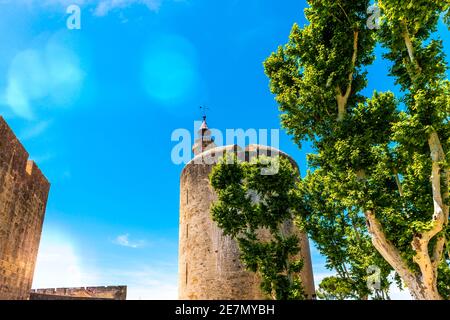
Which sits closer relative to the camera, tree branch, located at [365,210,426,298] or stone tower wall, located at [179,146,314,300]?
tree branch, located at [365,210,426,298]

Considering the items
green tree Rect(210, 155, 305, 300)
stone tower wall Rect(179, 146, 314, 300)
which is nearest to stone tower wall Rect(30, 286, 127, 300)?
stone tower wall Rect(179, 146, 314, 300)

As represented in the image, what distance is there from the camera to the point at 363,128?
33.0ft

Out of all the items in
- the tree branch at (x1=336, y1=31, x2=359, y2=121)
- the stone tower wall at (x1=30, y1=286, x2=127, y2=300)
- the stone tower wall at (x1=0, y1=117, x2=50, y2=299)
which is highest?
the tree branch at (x1=336, y1=31, x2=359, y2=121)

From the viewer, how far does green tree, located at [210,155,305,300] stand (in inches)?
502

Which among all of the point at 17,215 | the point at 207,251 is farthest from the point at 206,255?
the point at 17,215

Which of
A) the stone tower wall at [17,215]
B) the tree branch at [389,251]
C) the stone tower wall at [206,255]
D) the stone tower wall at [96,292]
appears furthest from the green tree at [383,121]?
the stone tower wall at [96,292]

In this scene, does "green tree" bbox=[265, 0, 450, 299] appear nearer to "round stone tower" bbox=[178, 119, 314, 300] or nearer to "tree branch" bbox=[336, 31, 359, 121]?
"tree branch" bbox=[336, 31, 359, 121]

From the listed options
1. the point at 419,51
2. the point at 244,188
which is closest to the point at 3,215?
the point at 244,188

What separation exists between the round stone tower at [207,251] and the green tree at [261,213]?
3.34 metres

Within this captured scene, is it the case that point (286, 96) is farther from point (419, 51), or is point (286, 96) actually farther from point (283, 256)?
point (283, 256)

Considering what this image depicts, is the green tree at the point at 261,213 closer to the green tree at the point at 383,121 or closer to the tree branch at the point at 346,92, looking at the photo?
the green tree at the point at 383,121

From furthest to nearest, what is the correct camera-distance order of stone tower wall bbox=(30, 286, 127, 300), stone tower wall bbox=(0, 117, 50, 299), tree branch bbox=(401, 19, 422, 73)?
1. stone tower wall bbox=(30, 286, 127, 300)
2. stone tower wall bbox=(0, 117, 50, 299)
3. tree branch bbox=(401, 19, 422, 73)

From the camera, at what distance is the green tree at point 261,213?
1274 centimetres

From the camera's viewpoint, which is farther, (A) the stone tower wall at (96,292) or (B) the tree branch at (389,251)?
(A) the stone tower wall at (96,292)
